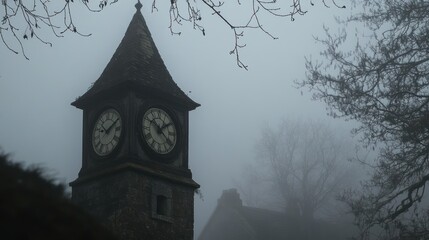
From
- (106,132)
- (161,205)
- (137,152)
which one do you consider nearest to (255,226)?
(161,205)

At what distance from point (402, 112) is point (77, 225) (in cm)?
1249

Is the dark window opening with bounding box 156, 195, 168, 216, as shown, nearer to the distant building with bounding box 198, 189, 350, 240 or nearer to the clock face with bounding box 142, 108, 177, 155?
the clock face with bounding box 142, 108, 177, 155

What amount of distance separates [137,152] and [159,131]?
114 cm

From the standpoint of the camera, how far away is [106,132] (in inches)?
672

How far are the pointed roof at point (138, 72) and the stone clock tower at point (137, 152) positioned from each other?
3 cm

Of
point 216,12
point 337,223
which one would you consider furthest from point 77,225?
point 337,223

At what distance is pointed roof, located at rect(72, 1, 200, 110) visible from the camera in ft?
56.2

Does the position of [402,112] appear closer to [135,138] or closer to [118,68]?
[135,138]

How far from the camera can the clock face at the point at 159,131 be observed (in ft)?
54.3

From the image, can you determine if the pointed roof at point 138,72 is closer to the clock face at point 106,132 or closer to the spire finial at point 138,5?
the spire finial at point 138,5

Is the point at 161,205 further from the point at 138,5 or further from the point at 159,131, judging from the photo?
the point at 138,5

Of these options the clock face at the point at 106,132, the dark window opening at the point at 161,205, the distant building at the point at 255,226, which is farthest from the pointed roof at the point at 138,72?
the distant building at the point at 255,226

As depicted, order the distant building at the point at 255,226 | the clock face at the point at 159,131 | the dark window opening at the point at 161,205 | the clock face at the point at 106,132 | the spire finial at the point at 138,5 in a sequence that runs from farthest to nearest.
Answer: the distant building at the point at 255,226
the spire finial at the point at 138,5
the clock face at the point at 106,132
the clock face at the point at 159,131
the dark window opening at the point at 161,205

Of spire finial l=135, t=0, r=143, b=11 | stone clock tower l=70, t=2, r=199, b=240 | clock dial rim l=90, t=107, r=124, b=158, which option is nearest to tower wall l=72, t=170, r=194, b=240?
stone clock tower l=70, t=2, r=199, b=240
